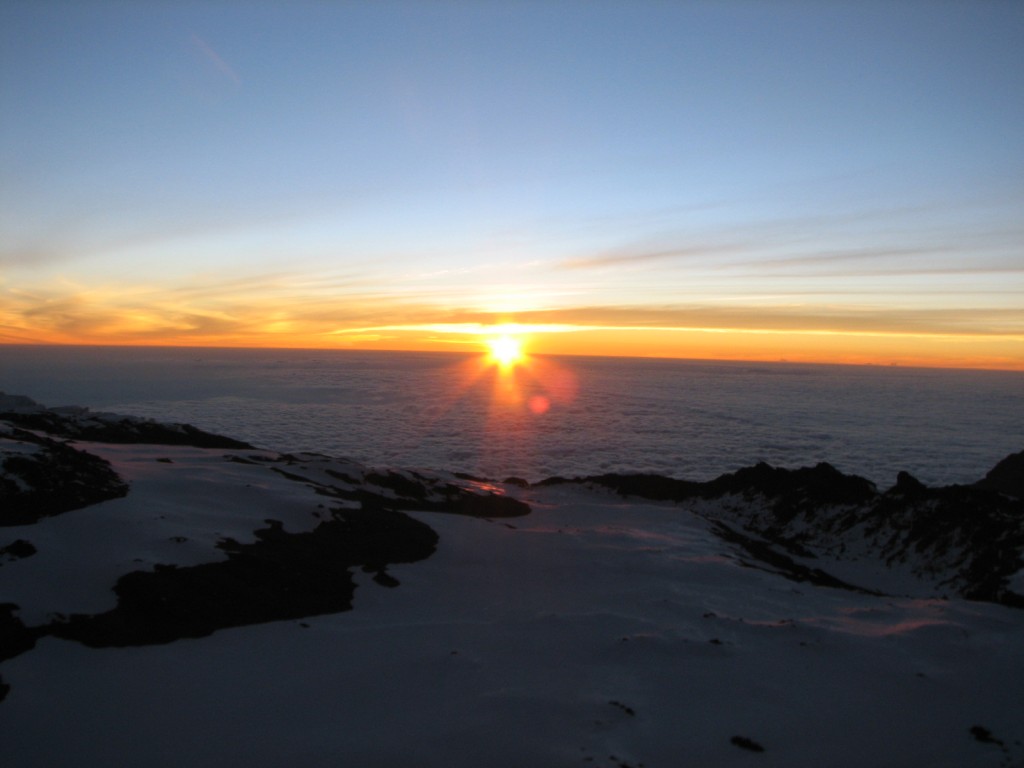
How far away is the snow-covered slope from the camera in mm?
8820

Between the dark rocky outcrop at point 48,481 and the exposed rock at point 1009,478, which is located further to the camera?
the exposed rock at point 1009,478

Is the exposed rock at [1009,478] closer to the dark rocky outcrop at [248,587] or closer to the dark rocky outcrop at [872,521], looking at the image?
the dark rocky outcrop at [872,521]

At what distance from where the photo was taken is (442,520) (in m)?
22.4

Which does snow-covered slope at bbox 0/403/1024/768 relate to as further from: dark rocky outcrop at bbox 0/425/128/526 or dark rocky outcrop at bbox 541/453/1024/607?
dark rocky outcrop at bbox 541/453/1024/607

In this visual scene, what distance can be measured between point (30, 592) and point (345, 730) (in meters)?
7.54

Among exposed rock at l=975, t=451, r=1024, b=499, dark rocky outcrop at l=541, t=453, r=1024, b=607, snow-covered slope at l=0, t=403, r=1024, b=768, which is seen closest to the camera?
snow-covered slope at l=0, t=403, r=1024, b=768

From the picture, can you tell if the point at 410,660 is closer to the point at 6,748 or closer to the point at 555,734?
the point at 555,734

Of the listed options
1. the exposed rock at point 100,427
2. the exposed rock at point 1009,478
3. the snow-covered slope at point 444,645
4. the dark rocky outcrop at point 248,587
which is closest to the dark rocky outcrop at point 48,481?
the snow-covered slope at point 444,645

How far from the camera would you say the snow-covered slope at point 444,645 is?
8820mm

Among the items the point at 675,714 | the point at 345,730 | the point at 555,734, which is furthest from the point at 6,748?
→ the point at 675,714

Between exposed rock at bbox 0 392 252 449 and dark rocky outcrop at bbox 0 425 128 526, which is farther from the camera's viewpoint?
exposed rock at bbox 0 392 252 449

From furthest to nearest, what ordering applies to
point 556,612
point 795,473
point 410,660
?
point 795,473 → point 556,612 → point 410,660

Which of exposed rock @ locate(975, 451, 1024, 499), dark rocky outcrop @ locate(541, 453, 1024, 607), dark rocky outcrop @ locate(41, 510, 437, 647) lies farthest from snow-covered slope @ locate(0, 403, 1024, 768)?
exposed rock @ locate(975, 451, 1024, 499)

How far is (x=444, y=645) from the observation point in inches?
475
